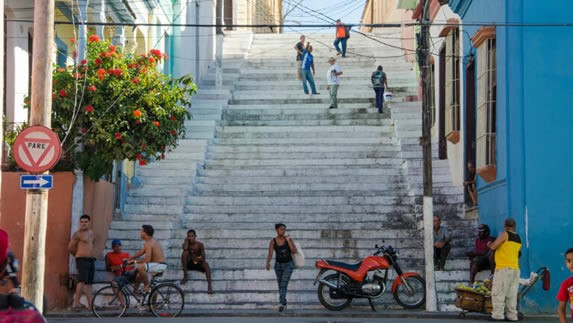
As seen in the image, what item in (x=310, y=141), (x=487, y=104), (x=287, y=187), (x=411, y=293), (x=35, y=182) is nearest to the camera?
(x=35, y=182)

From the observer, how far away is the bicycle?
16.8 metres

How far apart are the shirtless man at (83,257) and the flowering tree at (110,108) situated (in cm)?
120

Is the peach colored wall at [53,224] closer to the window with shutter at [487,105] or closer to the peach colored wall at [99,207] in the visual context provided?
the peach colored wall at [99,207]

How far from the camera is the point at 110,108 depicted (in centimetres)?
1820

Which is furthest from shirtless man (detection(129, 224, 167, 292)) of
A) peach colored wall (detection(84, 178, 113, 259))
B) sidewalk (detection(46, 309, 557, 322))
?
peach colored wall (detection(84, 178, 113, 259))

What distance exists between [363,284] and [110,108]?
4941 mm

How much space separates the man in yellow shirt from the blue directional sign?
6326mm

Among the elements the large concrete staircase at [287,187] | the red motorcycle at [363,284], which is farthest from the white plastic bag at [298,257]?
the large concrete staircase at [287,187]

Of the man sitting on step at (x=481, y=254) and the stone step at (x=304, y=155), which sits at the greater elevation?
the stone step at (x=304, y=155)

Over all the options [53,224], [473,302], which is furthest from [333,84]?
[473,302]

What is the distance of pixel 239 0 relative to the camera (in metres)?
43.4

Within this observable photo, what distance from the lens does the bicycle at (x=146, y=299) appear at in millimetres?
16766

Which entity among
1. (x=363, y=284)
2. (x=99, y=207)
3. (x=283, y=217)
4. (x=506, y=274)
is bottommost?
(x=363, y=284)

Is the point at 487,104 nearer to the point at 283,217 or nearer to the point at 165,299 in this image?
the point at 283,217
